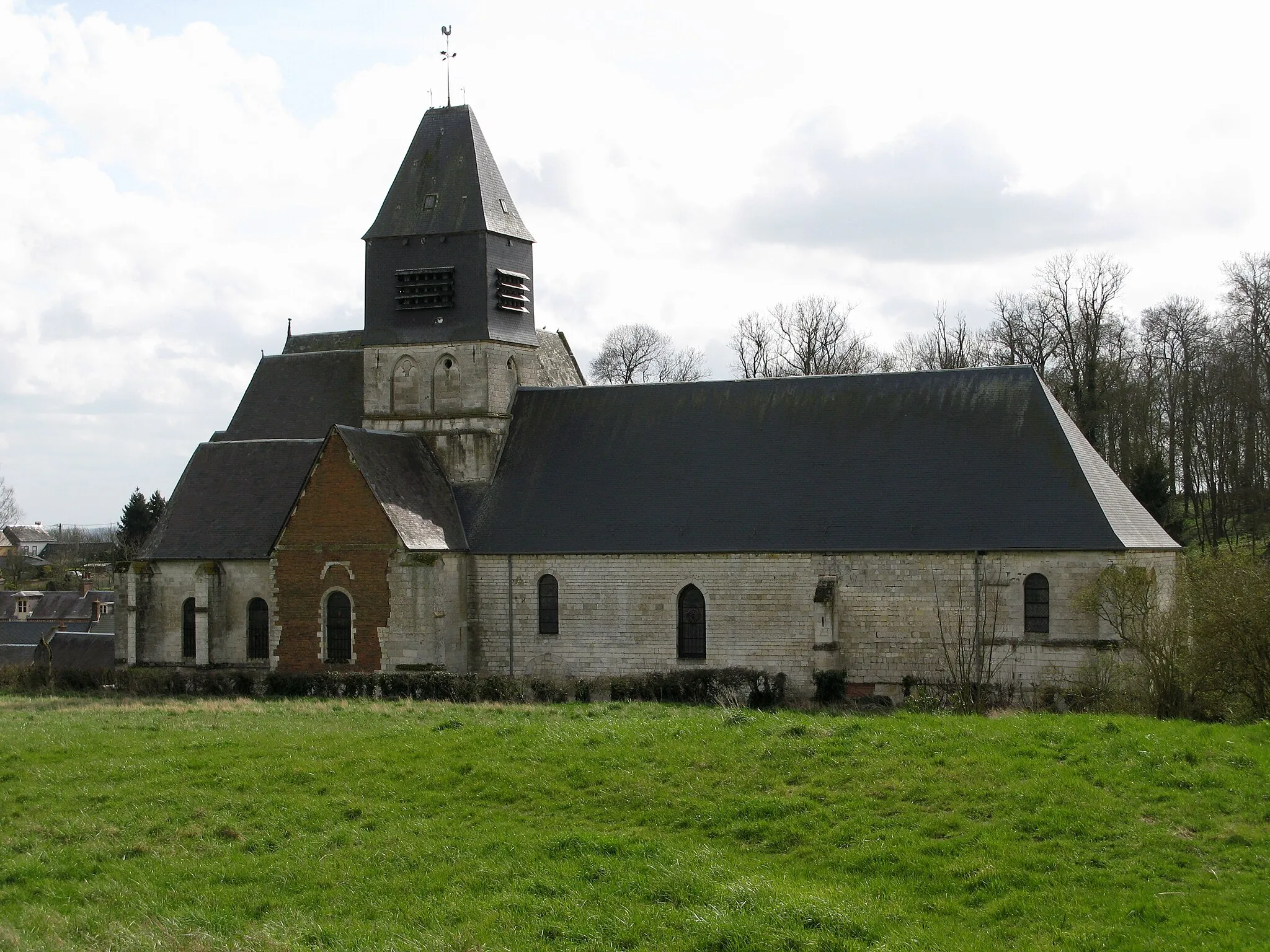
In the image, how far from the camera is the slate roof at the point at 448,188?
31719 millimetres

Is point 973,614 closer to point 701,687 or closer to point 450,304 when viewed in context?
point 701,687

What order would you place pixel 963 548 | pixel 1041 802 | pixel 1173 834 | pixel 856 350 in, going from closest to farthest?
pixel 1173 834 < pixel 1041 802 < pixel 963 548 < pixel 856 350

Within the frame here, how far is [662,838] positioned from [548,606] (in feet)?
54.8

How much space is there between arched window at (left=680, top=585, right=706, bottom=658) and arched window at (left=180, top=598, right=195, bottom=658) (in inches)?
483

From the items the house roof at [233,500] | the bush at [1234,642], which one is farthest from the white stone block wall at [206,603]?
the bush at [1234,642]

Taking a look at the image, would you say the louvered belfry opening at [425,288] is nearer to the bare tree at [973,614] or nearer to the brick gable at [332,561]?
the brick gable at [332,561]

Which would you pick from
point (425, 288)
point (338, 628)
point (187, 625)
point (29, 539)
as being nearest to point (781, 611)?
point (338, 628)

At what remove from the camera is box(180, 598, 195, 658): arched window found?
3158 centimetres

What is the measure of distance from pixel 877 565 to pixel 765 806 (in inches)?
551

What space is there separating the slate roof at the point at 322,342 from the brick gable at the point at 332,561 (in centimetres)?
1073

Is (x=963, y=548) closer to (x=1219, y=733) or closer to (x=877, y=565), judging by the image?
(x=877, y=565)

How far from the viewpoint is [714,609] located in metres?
28.0

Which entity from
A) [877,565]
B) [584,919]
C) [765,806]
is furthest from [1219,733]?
[877,565]

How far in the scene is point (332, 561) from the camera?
95.6ft
